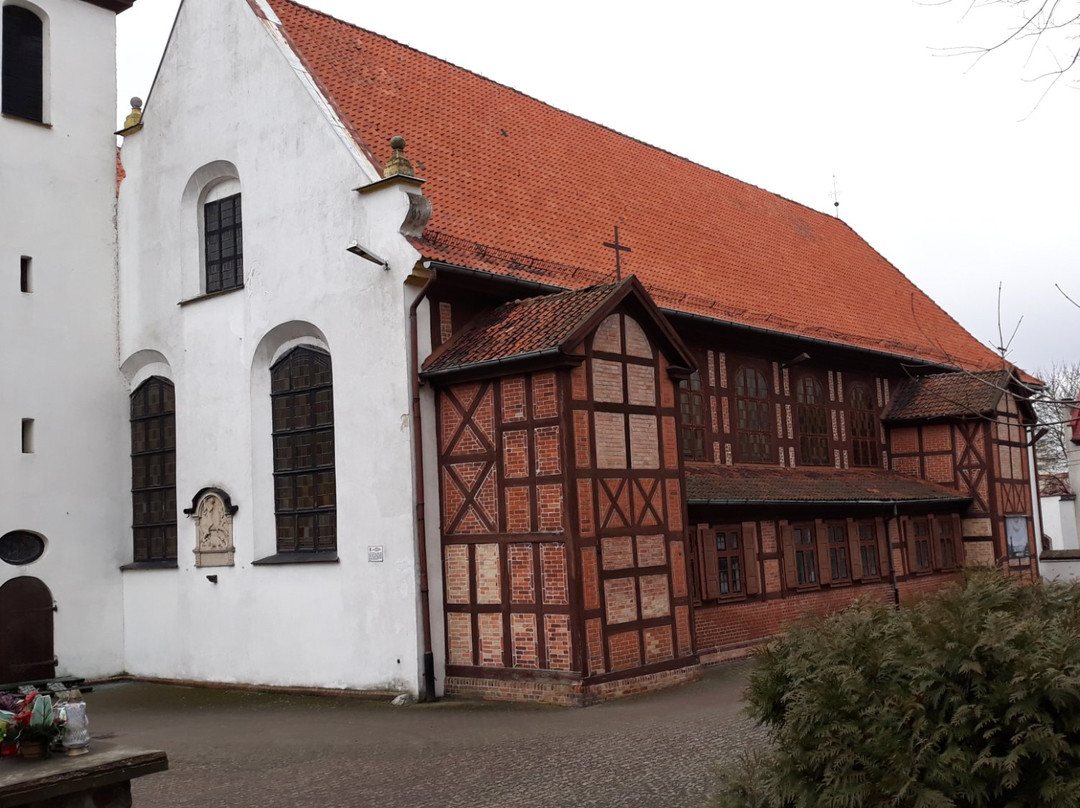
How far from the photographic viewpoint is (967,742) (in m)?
5.70

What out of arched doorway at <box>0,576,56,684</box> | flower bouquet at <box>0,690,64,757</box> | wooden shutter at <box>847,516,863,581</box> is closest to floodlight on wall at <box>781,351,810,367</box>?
wooden shutter at <box>847,516,863,581</box>

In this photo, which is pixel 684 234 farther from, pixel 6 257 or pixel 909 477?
pixel 6 257

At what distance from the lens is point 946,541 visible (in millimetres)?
24031

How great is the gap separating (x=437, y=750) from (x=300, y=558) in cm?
555

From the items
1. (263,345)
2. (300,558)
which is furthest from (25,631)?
(263,345)

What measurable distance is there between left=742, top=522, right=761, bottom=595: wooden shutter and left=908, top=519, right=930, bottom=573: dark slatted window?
18.7 ft

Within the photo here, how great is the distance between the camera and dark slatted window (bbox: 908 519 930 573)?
23.2 metres

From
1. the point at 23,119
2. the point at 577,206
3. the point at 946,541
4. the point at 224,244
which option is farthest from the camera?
the point at 946,541

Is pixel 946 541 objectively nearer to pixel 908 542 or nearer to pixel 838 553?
pixel 908 542

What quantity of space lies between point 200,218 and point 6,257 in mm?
3025

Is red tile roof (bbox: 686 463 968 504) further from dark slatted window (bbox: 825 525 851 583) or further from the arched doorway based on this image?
the arched doorway

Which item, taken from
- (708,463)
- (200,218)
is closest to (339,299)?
(200,218)

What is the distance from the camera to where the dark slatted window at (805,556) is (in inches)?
785

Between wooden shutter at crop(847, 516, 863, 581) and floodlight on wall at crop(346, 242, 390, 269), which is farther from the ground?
Answer: floodlight on wall at crop(346, 242, 390, 269)
